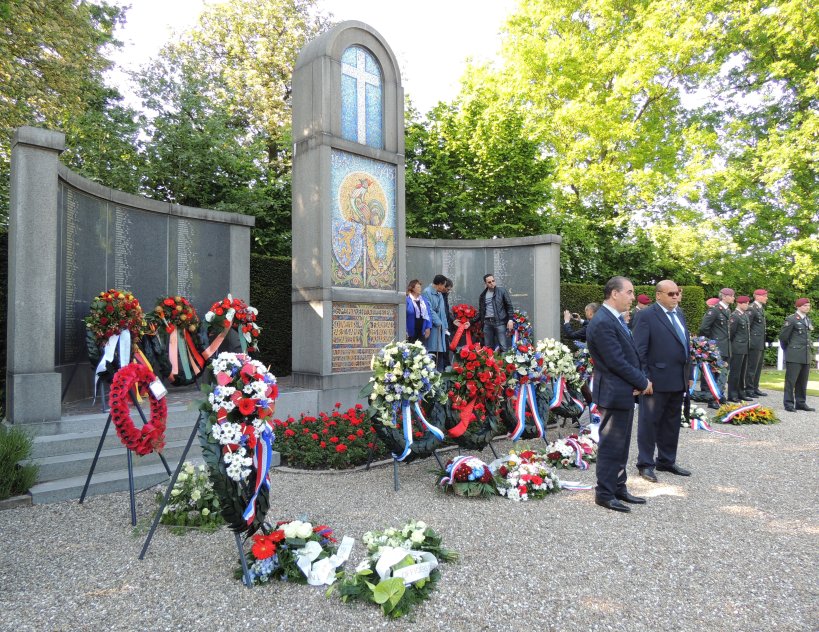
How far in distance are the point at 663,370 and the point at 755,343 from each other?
7.05 meters

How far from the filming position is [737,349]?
1044 centimetres

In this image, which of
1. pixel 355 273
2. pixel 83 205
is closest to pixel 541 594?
pixel 355 273

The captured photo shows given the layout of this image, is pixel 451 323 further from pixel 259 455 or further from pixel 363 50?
pixel 259 455

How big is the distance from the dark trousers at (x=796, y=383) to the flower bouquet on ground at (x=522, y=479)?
7.00m

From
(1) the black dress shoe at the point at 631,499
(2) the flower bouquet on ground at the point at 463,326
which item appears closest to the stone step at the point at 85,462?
(1) the black dress shoe at the point at 631,499

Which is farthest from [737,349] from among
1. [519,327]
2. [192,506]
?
[192,506]

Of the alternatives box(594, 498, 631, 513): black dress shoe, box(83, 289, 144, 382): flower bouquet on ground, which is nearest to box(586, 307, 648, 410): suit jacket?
box(594, 498, 631, 513): black dress shoe

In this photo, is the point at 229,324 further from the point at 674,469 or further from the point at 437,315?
the point at 674,469

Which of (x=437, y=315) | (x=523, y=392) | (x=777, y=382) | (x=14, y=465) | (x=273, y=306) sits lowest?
(x=777, y=382)

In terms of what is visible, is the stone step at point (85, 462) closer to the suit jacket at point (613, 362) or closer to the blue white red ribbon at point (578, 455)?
the suit jacket at point (613, 362)

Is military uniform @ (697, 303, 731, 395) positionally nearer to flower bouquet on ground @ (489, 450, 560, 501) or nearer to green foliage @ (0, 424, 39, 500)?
flower bouquet on ground @ (489, 450, 560, 501)

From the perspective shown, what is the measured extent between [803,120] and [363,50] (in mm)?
17885

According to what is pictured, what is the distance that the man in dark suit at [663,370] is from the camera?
535 cm

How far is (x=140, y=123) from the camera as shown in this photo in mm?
13508
